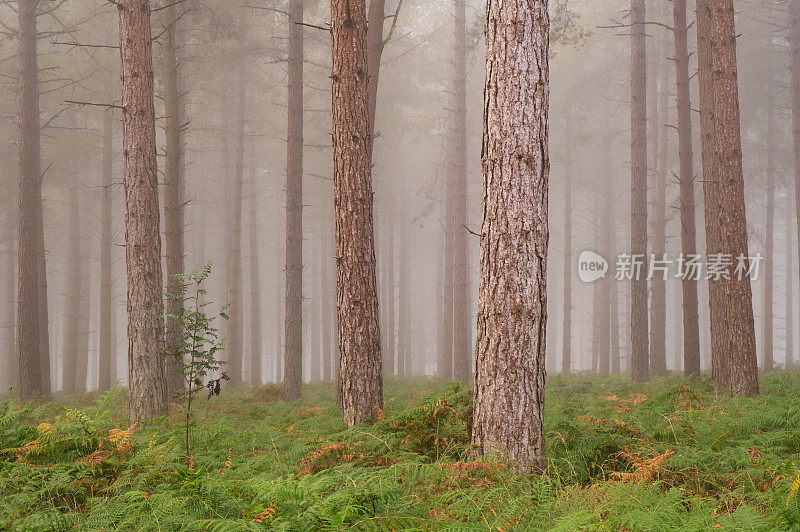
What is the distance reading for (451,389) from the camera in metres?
6.39

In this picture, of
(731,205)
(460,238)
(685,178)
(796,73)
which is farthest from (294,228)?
(796,73)

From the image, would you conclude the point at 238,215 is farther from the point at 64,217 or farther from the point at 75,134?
the point at 64,217

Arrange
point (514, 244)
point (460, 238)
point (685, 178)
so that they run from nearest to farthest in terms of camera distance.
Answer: point (514, 244)
point (685, 178)
point (460, 238)

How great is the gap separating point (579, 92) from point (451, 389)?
22888mm

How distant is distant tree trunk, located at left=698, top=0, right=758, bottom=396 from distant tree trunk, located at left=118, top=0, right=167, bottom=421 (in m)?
8.92

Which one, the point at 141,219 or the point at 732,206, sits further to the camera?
the point at 732,206

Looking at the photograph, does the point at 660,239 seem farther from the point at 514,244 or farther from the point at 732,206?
the point at 514,244

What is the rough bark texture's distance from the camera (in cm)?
948

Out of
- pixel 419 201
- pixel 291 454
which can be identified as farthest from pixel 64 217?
pixel 291 454

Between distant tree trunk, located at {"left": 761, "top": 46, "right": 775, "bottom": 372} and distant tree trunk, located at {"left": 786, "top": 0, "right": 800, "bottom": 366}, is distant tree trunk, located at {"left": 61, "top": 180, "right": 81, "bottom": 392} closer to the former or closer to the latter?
distant tree trunk, located at {"left": 786, "top": 0, "right": 800, "bottom": 366}

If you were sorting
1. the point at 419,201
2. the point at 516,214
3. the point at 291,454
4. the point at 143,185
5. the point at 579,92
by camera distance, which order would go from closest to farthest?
the point at 516,214, the point at 291,454, the point at 143,185, the point at 579,92, the point at 419,201

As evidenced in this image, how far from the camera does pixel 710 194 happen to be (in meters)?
11.0

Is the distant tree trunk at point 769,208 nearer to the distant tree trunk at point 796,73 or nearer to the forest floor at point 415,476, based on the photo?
the distant tree trunk at point 796,73

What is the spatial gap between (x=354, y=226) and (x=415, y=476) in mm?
3849
